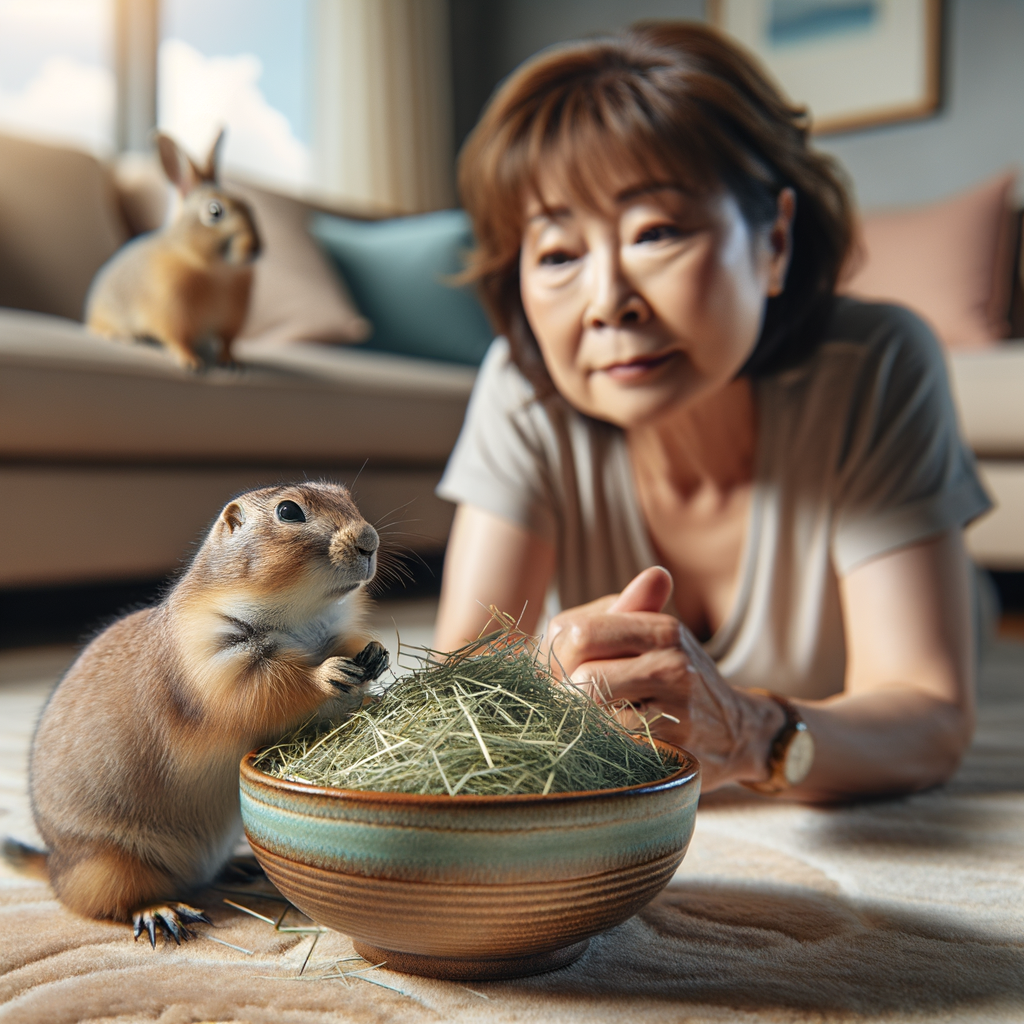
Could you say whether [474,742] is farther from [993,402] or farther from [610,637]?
[993,402]

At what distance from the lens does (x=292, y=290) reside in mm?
3258

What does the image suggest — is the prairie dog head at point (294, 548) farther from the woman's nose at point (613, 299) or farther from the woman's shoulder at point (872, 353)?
the woman's shoulder at point (872, 353)

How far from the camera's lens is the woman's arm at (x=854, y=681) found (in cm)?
90

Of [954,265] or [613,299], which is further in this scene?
[954,265]

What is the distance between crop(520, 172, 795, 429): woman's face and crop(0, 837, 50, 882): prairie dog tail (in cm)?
74

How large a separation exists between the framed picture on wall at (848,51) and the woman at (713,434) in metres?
3.49

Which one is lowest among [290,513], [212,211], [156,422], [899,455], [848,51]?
[156,422]

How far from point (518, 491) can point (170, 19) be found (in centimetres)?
427

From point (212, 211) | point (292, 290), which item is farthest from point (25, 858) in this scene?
point (292, 290)

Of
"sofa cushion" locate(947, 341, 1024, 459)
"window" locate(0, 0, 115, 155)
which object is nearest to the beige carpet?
"sofa cushion" locate(947, 341, 1024, 459)

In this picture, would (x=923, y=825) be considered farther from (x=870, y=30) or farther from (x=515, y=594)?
(x=870, y=30)

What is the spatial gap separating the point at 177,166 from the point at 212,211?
0.36ft

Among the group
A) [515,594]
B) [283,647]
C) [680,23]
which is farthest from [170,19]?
[283,647]

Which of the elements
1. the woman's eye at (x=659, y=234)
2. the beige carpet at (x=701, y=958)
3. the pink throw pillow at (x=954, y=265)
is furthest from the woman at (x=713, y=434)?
the pink throw pillow at (x=954, y=265)
